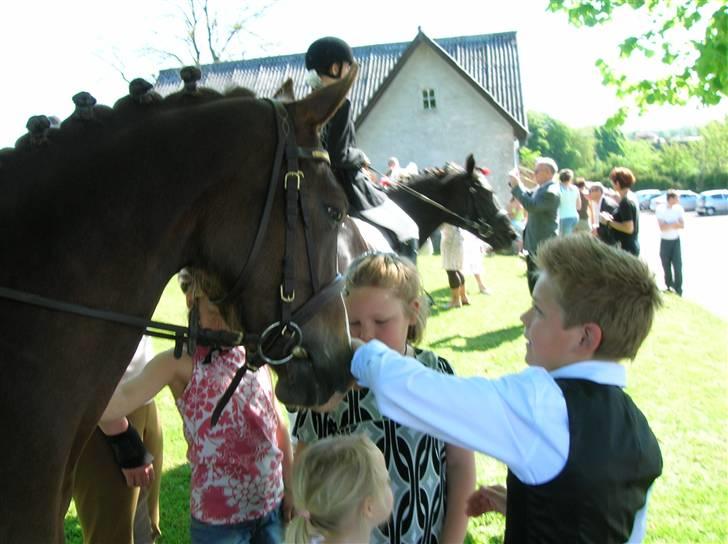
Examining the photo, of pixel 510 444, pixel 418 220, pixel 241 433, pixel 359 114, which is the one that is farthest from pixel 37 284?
pixel 359 114

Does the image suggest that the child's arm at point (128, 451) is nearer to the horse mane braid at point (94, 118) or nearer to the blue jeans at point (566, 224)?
the horse mane braid at point (94, 118)

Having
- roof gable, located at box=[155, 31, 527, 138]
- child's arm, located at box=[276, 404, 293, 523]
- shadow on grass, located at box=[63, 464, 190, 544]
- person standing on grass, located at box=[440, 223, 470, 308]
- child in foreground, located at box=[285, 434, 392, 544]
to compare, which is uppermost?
roof gable, located at box=[155, 31, 527, 138]

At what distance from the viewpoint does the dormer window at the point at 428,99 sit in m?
29.5

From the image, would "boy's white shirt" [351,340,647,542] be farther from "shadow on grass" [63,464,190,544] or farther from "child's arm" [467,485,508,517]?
"shadow on grass" [63,464,190,544]

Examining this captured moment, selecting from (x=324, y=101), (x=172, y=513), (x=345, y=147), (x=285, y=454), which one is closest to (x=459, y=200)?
(x=345, y=147)

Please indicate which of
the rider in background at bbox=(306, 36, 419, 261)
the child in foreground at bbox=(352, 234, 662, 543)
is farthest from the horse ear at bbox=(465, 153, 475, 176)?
the child in foreground at bbox=(352, 234, 662, 543)

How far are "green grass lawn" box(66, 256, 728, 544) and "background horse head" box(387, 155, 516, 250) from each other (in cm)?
164

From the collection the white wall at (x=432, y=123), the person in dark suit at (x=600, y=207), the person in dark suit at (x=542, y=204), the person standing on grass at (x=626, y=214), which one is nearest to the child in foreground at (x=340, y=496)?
the person in dark suit at (x=542, y=204)

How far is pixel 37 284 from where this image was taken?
171 cm

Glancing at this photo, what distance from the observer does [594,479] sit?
1.50 metres

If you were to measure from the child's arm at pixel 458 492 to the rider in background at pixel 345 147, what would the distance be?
2230 mm

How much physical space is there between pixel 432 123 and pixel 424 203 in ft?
71.3

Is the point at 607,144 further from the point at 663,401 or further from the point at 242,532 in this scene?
the point at 242,532

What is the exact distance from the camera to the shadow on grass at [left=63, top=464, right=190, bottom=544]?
13.9ft
